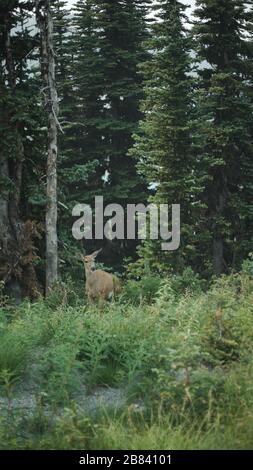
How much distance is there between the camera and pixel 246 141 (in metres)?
27.6

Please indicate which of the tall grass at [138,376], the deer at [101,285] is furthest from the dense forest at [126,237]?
the deer at [101,285]

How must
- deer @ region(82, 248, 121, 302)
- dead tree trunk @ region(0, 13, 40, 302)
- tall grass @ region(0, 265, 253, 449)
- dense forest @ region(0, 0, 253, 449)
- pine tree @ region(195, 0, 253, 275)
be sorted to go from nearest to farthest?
tall grass @ region(0, 265, 253, 449)
dense forest @ region(0, 0, 253, 449)
deer @ region(82, 248, 121, 302)
dead tree trunk @ region(0, 13, 40, 302)
pine tree @ region(195, 0, 253, 275)

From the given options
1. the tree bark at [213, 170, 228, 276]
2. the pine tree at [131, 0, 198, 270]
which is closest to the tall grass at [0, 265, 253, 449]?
the pine tree at [131, 0, 198, 270]

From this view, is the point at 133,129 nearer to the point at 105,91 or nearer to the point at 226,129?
the point at 105,91

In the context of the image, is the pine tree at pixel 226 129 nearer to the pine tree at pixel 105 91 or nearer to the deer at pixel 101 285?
the pine tree at pixel 105 91

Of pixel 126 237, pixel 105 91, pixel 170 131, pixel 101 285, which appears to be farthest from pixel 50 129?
pixel 105 91

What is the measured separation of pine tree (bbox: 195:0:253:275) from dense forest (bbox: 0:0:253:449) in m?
0.09

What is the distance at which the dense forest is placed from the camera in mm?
5613

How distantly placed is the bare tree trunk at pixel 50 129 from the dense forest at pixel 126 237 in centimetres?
4

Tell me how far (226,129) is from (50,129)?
10.1 meters

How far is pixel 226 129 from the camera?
26172 mm

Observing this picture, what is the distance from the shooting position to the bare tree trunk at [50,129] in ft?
59.2

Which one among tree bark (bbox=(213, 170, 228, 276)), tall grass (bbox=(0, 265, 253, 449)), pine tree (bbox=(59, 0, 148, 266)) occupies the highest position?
pine tree (bbox=(59, 0, 148, 266))

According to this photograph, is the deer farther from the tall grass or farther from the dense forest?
the tall grass
